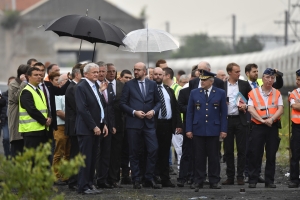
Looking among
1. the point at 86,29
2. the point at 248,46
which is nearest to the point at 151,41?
the point at 86,29

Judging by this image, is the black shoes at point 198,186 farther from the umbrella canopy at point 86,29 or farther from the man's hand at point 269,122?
the umbrella canopy at point 86,29

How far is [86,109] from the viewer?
13367 millimetres

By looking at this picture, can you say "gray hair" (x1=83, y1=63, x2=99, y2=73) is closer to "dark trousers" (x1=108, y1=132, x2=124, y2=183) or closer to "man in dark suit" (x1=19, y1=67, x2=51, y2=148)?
"man in dark suit" (x1=19, y1=67, x2=51, y2=148)

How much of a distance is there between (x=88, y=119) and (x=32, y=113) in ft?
2.90

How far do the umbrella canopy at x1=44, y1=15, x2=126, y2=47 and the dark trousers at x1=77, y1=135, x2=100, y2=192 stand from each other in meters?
1.84

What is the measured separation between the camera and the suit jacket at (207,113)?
46.8ft

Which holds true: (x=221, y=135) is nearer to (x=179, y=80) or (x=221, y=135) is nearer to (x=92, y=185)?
(x=92, y=185)

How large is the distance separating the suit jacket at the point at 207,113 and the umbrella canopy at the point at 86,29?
1.63 meters

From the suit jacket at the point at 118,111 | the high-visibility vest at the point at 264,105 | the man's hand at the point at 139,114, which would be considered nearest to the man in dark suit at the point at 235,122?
the high-visibility vest at the point at 264,105

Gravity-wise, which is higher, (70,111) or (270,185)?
(70,111)

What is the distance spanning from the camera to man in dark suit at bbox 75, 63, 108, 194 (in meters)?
13.3

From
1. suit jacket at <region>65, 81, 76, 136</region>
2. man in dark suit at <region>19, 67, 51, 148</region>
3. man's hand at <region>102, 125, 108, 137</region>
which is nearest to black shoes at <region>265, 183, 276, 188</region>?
man's hand at <region>102, 125, 108, 137</region>

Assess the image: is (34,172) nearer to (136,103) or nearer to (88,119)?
(88,119)

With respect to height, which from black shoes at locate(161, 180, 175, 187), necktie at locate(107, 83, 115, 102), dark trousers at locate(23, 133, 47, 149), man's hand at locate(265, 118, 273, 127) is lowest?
black shoes at locate(161, 180, 175, 187)
